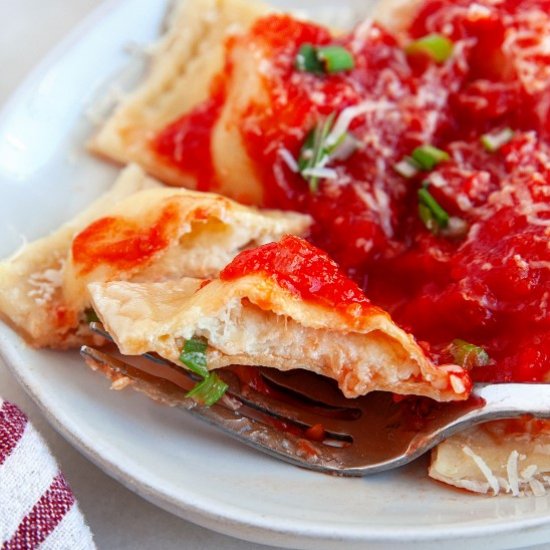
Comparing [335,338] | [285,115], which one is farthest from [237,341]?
[285,115]

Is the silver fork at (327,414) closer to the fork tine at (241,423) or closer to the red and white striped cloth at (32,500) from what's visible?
the fork tine at (241,423)

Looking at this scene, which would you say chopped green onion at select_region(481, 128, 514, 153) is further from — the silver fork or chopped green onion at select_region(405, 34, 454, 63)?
the silver fork

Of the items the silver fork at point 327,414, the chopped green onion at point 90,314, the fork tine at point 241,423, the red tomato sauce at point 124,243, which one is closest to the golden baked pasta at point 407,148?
the silver fork at point 327,414

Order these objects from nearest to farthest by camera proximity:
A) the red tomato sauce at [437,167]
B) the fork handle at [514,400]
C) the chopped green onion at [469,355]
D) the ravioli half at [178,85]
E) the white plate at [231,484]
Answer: the white plate at [231,484], the fork handle at [514,400], the chopped green onion at [469,355], the red tomato sauce at [437,167], the ravioli half at [178,85]

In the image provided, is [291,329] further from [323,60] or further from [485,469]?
[323,60]

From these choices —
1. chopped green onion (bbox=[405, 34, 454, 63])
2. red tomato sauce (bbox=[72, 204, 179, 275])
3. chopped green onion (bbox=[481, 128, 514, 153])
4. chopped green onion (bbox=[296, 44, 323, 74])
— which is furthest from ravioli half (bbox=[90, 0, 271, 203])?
chopped green onion (bbox=[481, 128, 514, 153])

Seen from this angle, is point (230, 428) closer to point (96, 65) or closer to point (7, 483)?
point (7, 483)
